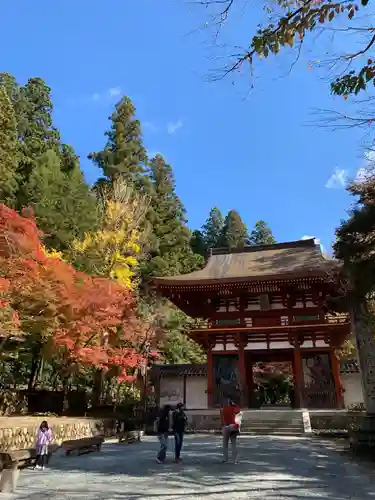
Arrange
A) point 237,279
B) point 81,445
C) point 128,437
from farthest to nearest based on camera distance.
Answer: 1. point 237,279
2. point 128,437
3. point 81,445

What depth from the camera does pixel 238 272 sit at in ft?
66.6

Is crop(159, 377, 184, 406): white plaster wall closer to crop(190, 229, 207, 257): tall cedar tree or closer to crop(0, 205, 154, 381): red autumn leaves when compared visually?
crop(0, 205, 154, 381): red autumn leaves

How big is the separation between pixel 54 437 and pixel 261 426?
7947 millimetres

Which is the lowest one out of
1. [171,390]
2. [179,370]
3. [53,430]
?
[53,430]

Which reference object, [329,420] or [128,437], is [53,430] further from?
[329,420]

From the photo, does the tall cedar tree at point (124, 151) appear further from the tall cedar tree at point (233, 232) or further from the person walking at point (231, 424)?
the person walking at point (231, 424)

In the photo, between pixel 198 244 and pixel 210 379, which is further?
pixel 198 244

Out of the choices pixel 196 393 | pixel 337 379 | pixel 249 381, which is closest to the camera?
pixel 337 379

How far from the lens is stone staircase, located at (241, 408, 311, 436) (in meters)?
15.4

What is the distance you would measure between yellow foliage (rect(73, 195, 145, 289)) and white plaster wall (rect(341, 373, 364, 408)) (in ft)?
39.9

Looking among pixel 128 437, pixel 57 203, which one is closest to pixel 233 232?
pixel 57 203

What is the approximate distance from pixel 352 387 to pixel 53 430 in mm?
13389

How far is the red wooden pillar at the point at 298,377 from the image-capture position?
667 inches

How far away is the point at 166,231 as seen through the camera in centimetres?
4000
